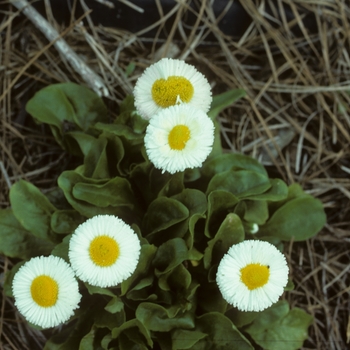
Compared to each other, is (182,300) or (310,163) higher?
(310,163)

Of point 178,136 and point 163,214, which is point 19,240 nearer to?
point 163,214


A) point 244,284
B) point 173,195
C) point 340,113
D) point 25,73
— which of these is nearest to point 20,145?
point 25,73

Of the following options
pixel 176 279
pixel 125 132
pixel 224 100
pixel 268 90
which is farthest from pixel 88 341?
pixel 268 90

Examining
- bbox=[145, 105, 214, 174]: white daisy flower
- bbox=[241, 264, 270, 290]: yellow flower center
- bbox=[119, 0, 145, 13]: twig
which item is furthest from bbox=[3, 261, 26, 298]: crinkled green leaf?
bbox=[119, 0, 145, 13]: twig

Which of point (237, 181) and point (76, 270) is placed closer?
point (76, 270)

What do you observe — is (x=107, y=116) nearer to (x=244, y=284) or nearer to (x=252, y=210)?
(x=252, y=210)
